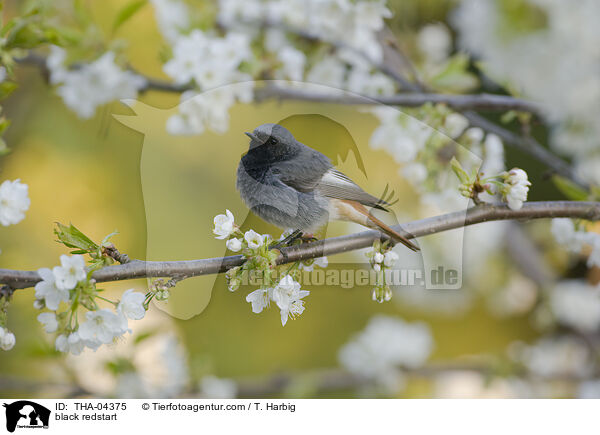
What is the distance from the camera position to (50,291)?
0.43 m

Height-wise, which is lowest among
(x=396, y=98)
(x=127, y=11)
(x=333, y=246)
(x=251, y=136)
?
(x=333, y=246)

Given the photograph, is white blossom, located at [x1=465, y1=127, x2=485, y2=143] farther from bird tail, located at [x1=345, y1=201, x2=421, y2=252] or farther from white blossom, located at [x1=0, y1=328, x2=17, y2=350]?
white blossom, located at [x1=0, y1=328, x2=17, y2=350]

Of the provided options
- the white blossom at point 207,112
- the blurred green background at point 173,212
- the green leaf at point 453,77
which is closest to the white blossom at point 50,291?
the blurred green background at point 173,212

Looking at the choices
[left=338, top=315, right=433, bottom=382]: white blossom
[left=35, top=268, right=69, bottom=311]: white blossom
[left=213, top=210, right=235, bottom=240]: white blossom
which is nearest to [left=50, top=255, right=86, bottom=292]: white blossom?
[left=35, top=268, right=69, bottom=311]: white blossom

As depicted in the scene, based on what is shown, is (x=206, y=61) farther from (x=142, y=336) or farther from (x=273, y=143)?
(x=142, y=336)

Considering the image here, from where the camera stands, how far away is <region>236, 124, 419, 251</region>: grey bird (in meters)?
0.51

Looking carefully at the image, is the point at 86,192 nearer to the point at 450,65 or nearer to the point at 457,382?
the point at 450,65

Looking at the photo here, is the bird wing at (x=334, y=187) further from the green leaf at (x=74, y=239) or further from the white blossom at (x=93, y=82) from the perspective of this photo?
the white blossom at (x=93, y=82)

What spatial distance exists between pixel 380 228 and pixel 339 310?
401 mm

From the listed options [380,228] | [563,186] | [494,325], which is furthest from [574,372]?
[380,228]

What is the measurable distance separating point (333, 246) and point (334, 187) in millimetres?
58

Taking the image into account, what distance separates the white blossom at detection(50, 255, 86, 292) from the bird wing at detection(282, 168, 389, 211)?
20cm

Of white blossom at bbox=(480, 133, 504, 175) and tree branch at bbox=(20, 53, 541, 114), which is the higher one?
tree branch at bbox=(20, 53, 541, 114)

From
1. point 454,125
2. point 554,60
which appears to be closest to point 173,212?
point 454,125
